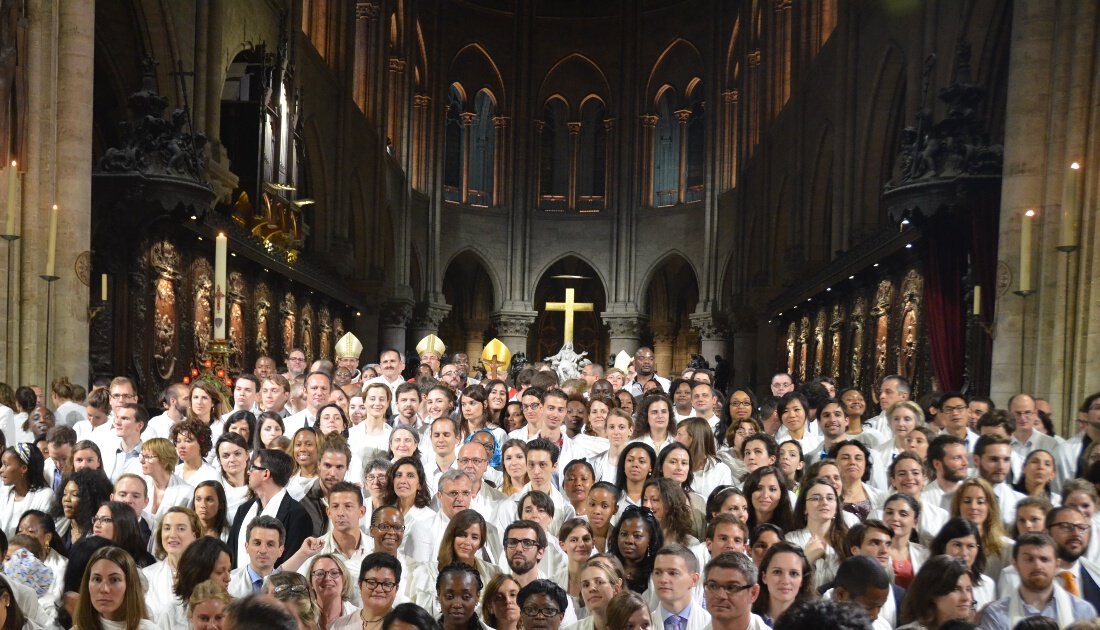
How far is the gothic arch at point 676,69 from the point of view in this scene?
42719 millimetres

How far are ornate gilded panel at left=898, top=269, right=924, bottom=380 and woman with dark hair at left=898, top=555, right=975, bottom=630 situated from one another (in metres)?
11.4

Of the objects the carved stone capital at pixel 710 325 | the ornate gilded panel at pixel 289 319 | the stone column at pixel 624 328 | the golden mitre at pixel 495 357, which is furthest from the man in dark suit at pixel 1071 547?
the stone column at pixel 624 328

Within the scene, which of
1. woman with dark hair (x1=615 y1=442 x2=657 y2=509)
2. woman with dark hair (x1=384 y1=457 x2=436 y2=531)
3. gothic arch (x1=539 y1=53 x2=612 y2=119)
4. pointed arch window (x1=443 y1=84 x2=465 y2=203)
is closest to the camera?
woman with dark hair (x1=384 y1=457 x2=436 y2=531)

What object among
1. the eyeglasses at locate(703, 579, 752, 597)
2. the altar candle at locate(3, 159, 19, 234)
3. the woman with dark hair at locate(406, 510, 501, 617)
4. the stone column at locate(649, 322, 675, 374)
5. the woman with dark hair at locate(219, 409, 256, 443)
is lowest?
the stone column at locate(649, 322, 675, 374)

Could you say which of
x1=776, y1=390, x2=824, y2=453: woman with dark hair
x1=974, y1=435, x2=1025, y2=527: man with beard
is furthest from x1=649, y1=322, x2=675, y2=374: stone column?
x1=974, y1=435, x2=1025, y2=527: man with beard

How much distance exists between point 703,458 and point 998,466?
201cm

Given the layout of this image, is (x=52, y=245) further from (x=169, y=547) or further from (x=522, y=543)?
(x=522, y=543)

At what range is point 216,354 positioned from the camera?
37.8ft

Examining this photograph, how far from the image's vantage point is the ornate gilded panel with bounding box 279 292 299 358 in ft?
77.9

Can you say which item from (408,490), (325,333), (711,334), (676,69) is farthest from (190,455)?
(676,69)

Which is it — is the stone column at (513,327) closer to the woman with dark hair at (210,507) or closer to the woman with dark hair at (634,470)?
the woman with dark hair at (634,470)

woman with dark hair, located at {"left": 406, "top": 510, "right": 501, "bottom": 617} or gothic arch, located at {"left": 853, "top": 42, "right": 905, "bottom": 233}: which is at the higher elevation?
gothic arch, located at {"left": 853, "top": 42, "right": 905, "bottom": 233}

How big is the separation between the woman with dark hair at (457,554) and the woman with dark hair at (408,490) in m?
1.07

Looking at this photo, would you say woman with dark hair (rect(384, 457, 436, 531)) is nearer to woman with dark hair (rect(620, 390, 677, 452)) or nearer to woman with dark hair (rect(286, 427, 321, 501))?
woman with dark hair (rect(286, 427, 321, 501))
